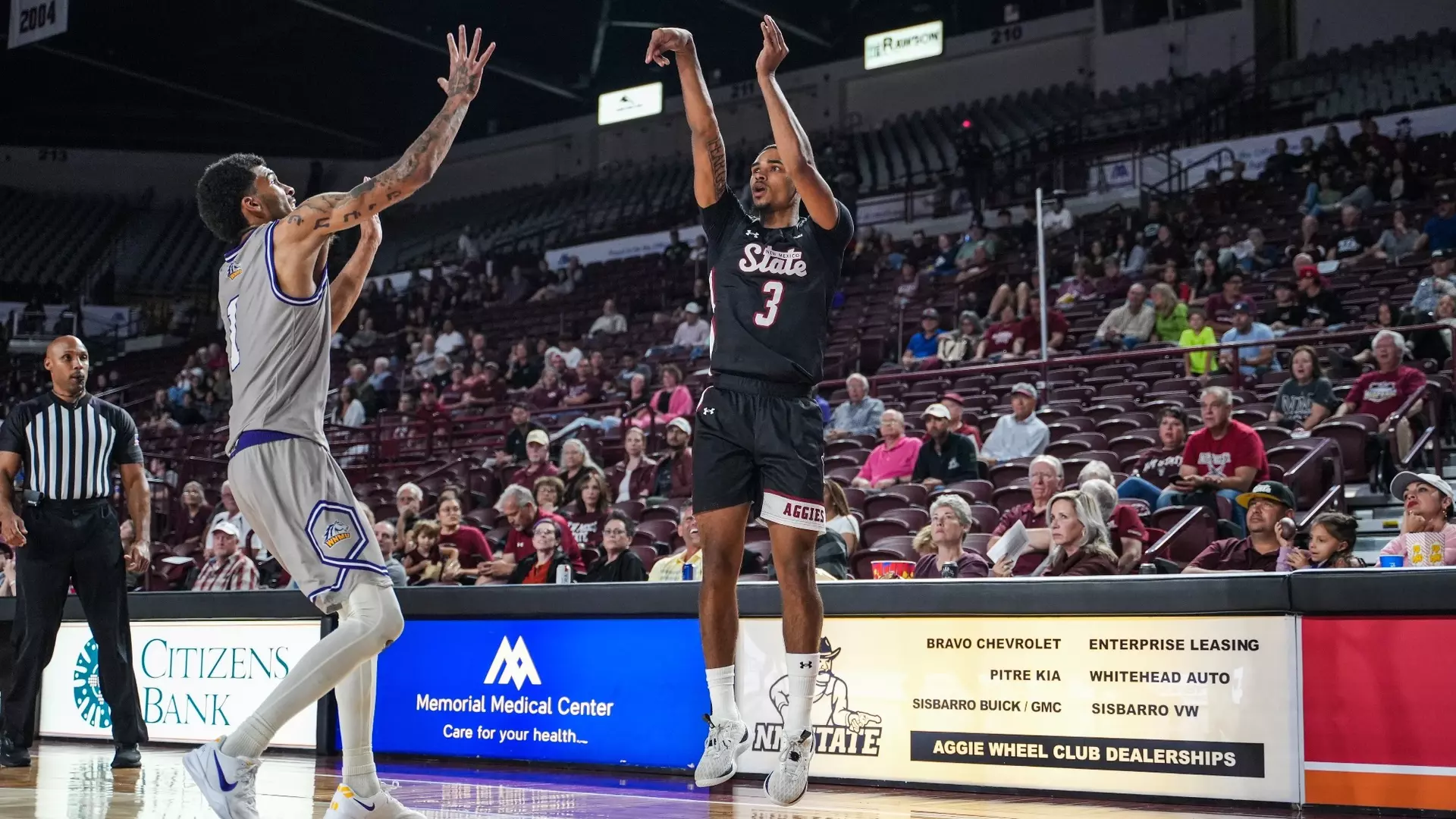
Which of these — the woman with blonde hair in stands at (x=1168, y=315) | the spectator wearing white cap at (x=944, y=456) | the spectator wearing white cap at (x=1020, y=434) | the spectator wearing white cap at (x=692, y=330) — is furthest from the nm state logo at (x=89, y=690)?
the spectator wearing white cap at (x=692, y=330)

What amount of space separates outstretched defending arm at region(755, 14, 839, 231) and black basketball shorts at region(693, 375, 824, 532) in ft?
1.96

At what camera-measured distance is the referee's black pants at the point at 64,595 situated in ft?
19.1

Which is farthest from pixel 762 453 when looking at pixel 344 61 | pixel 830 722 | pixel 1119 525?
pixel 344 61

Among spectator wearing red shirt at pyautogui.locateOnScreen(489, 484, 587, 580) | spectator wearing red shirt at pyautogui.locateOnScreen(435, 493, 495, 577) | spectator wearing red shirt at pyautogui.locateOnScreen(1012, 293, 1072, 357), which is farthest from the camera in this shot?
spectator wearing red shirt at pyautogui.locateOnScreen(1012, 293, 1072, 357)

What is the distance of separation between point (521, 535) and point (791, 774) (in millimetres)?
5432

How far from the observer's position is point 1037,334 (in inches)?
518

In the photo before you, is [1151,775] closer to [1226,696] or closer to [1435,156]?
[1226,696]

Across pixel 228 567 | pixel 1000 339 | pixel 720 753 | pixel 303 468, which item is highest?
pixel 1000 339

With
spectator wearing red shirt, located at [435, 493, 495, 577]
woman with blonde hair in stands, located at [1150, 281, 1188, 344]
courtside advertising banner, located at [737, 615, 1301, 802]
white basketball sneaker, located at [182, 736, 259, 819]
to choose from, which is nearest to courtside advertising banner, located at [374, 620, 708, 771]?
courtside advertising banner, located at [737, 615, 1301, 802]

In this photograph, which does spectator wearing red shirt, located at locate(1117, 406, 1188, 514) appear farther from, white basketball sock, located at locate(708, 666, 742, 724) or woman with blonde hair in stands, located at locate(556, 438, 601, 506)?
white basketball sock, located at locate(708, 666, 742, 724)

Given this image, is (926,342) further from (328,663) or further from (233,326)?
(328,663)

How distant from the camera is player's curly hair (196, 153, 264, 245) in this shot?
3.94m

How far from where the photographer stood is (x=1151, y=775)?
4594mm

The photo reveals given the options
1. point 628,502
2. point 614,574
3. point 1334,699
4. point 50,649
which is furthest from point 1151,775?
point 628,502
